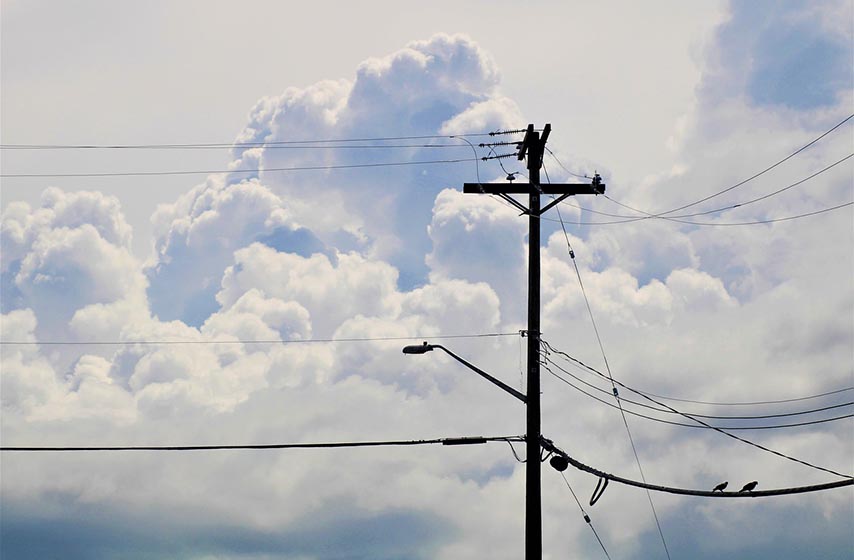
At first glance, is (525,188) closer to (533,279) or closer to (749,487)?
(533,279)

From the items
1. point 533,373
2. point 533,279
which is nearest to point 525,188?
point 533,279

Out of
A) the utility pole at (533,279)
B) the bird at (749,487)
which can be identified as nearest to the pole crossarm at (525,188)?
the utility pole at (533,279)

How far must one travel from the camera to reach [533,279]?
2492 centimetres

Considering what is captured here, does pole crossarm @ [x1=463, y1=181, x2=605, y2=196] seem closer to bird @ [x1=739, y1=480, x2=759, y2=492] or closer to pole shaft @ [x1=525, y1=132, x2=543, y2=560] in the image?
pole shaft @ [x1=525, y1=132, x2=543, y2=560]

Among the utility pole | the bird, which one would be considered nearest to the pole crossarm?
the utility pole

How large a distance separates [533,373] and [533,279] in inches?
94.2

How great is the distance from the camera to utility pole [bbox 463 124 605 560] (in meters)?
23.2

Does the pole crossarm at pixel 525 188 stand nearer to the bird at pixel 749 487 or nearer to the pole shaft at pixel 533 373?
the pole shaft at pixel 533 373

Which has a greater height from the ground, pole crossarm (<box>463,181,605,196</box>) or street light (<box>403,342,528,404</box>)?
pole crossarm (<box>463,181,605,196</box>)

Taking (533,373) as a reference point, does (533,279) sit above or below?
above

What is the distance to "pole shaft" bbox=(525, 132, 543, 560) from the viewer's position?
2320 cm

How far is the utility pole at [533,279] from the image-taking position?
23250mm

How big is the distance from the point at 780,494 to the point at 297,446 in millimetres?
11844

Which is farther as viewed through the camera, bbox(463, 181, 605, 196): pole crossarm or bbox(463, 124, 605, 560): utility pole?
bbox(463, 181, 605, 196): pole crossarm
